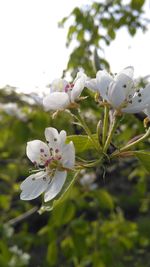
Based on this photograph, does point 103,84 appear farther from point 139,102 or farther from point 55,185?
point 55,185

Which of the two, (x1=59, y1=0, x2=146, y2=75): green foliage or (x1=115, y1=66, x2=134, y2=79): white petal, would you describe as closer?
(x1=115, y1=66, x2=134, y2=79): white petal

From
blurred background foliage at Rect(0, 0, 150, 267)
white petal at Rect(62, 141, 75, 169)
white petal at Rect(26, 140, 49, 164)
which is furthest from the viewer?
blurred background foliage at Rect(0, 0, 150, 267)

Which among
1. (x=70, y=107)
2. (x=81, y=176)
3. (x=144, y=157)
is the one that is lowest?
(x=81, y=176)

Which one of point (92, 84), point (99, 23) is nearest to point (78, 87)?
point (92, 84)

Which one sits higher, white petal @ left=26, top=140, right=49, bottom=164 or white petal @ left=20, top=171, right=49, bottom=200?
white petal @ left=26, top=140, right=49, bottom=164

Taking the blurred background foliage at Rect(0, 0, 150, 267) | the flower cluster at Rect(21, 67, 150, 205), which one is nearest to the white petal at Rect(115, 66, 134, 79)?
the flower cluster at Rect(21, 67, 150, 205)

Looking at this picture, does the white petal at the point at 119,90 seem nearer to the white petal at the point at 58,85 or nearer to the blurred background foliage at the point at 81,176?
the white petal at the point at 58,85

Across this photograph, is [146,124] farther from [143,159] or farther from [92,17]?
[92,17]

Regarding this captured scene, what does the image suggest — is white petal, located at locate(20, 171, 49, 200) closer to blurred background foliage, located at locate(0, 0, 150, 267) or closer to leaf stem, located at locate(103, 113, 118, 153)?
leaf stem, located at locate(103, 113, 118, 153)
